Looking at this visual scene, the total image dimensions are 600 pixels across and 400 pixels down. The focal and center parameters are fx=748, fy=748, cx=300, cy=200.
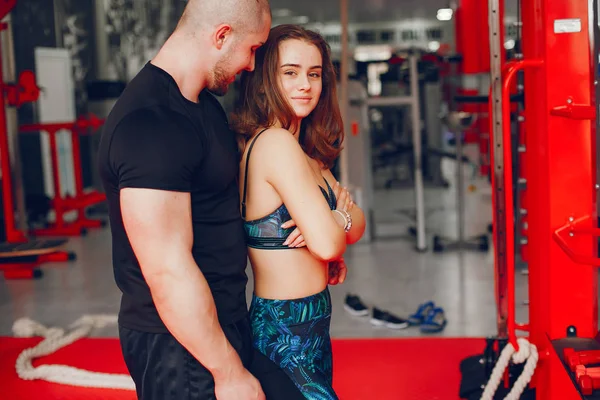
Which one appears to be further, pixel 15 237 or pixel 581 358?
pixel 15 237

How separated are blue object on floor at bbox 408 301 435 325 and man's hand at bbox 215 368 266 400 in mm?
2869

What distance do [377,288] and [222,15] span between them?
155 inches

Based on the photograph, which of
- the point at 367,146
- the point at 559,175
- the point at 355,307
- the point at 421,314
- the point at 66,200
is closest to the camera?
the point at 559,175

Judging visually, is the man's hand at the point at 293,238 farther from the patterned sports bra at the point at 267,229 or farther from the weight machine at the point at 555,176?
the weight machine at the point at 555,176

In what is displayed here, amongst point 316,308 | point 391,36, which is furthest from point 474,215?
point 391,36

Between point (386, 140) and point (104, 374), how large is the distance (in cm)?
1066

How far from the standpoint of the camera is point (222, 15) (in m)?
1.58

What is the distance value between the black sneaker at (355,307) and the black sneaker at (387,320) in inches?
5.1

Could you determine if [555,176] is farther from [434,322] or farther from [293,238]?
[434,322]

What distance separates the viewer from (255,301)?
1.86 m

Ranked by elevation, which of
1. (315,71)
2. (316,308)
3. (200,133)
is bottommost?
(316,308)

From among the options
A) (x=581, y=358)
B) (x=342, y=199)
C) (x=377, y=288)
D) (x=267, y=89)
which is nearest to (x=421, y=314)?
(x=377, y=288)

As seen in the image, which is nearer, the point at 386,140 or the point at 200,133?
the point at 200,133

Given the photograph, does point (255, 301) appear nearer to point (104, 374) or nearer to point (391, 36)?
point (104, 374)
